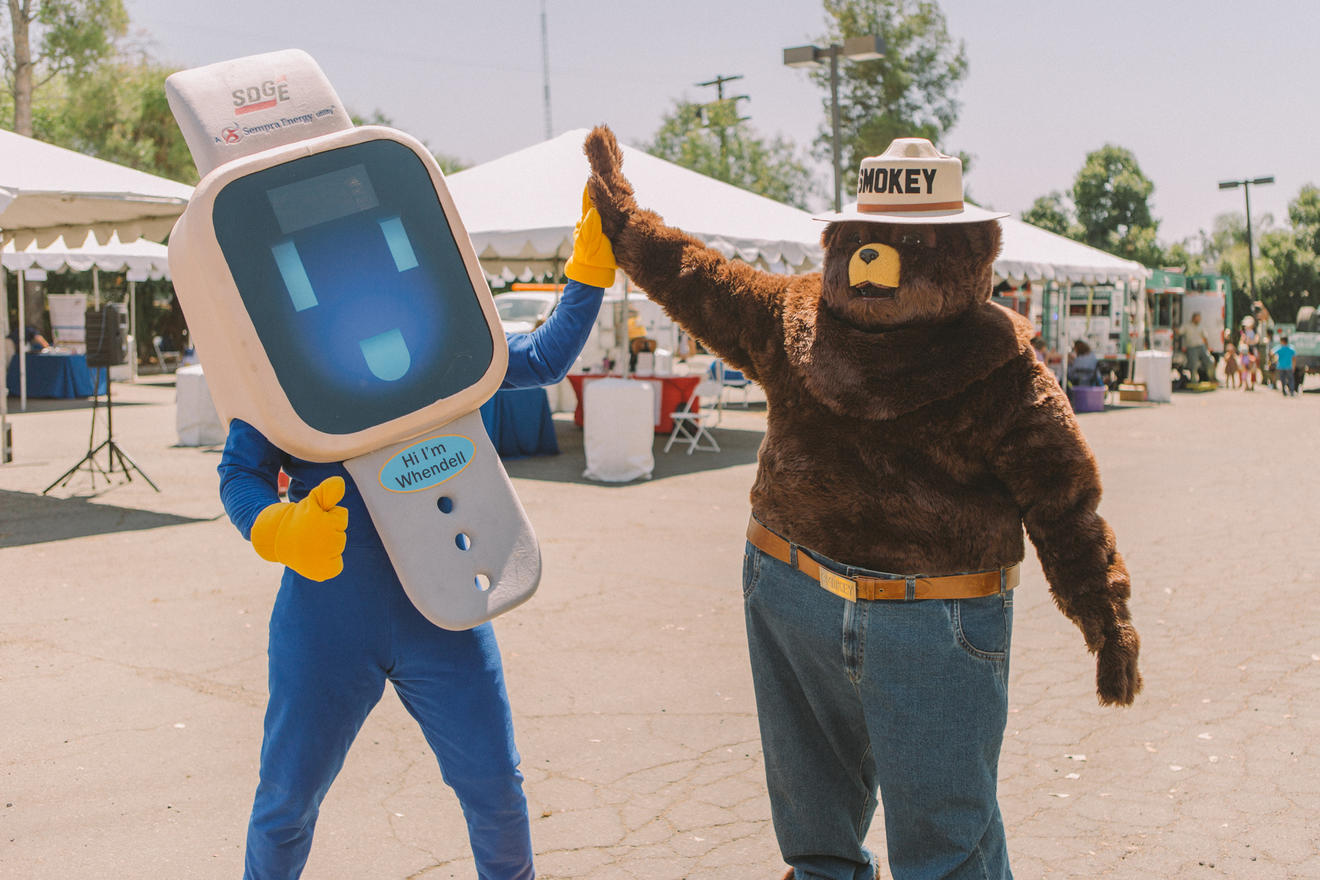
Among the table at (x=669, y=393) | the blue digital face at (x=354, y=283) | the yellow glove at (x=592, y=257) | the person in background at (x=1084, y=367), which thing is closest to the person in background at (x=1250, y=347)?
the person in background at (x=1084, y=367)

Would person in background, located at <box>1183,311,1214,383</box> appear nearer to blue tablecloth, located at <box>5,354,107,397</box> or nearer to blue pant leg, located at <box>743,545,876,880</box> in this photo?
blue tablecloth, located at <box>5,354,107,397</box>

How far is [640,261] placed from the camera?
2576 millimetres

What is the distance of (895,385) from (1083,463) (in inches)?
15.8

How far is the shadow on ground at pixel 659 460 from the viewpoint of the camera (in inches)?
425

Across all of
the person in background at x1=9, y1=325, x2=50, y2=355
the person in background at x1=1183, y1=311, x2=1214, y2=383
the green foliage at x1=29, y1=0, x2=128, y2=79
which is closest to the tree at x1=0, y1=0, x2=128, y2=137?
the green foliage at x1=29, y1=0, x2=128, y2=79

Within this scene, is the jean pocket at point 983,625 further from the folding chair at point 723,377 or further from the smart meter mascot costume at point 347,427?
the folding chair at point 723,377

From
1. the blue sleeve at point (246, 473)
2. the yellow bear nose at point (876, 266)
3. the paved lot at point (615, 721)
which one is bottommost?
the paved lot at point (615, 721)

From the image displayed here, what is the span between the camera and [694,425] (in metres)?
13.2

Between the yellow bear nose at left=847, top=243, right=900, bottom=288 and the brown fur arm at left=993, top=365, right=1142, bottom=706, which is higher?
the yellow bear nose at left=847, top=243, right=900, bottom=288

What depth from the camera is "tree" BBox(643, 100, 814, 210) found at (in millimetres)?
41406

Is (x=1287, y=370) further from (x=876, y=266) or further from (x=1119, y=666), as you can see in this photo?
(x=876, y=266)

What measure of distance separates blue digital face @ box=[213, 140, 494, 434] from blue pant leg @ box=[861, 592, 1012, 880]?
99cm

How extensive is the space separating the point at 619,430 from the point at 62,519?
4.43 m

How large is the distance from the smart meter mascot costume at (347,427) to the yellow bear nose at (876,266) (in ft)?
2.46
